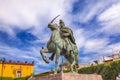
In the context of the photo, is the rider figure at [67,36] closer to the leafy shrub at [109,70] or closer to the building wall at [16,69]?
the leafy shrub at [109,70]

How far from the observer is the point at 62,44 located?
1819cm

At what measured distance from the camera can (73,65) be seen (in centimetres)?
1884

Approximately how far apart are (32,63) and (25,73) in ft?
9.39

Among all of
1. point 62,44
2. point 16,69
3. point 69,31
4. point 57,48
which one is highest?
point 16,69

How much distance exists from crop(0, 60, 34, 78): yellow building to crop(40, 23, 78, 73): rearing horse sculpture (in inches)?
2128

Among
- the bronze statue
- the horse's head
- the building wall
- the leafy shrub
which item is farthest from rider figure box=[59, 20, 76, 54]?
the building wall

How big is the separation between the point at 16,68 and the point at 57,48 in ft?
183

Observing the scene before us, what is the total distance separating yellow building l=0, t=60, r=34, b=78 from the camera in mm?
71812

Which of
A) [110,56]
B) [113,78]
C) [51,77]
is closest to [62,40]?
[51,77]

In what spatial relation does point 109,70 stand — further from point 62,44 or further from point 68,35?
point 62,44

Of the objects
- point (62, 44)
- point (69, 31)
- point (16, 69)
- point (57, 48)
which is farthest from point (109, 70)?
point (16, 69)

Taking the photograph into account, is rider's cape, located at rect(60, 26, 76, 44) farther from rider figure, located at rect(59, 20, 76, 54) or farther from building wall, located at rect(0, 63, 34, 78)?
building wall, located at rect(0, 63, 34, 78)

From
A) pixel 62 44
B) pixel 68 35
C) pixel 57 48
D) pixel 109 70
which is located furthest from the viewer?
pixel 109 70

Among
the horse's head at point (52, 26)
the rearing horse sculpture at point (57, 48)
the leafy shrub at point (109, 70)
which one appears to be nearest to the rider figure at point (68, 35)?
the rearing horse sculpture at point (57, 48)
